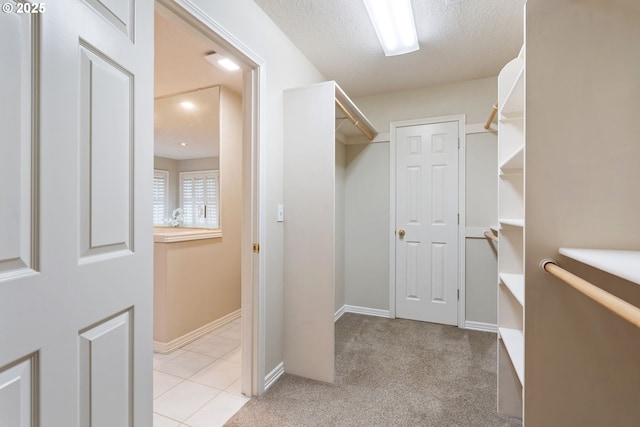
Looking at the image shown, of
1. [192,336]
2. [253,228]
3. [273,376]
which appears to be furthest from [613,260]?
[192,336]

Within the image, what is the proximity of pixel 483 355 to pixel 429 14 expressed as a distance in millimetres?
2591

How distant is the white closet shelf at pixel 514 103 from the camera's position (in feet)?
4.70

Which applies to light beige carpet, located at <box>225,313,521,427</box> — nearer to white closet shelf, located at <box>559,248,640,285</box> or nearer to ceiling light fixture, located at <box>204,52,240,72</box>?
white closet shelf, located at <box>559,248,640,285</box>

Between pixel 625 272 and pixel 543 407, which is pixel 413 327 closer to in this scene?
pixel 543 407

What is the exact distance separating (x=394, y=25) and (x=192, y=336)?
3.03 meters

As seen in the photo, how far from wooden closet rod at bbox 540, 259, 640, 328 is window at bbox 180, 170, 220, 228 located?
6.20 meters

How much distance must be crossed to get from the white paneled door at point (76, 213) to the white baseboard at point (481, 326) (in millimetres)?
2860

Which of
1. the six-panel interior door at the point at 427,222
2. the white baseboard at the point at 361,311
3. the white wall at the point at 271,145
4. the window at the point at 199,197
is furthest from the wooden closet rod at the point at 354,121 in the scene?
the window at the point at 199,197

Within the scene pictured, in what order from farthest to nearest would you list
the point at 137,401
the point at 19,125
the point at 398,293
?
the point at 398,293
the point at 137,401
the point at 19,125

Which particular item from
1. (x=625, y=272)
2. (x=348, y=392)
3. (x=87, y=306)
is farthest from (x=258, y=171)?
(x=625, y=272)

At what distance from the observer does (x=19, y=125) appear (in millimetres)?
671

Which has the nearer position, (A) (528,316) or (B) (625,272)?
(B) (625,272)

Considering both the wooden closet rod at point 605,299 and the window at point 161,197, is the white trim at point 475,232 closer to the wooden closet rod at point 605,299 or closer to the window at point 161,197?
the wooden closet rod at point 605,299

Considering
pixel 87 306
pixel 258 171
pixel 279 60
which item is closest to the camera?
pixel 87 306
